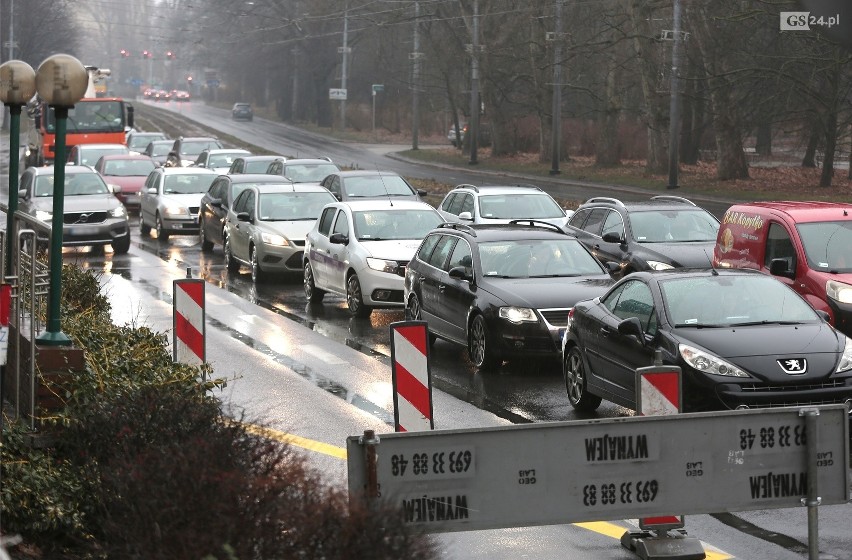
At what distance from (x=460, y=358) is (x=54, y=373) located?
803 cm

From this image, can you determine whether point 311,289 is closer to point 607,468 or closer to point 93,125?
point 607,468

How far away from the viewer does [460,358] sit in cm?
1620

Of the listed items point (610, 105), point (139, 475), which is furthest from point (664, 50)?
point (139, 475)

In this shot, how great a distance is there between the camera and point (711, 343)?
1138 centimetres

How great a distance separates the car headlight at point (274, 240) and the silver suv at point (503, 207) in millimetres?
2924

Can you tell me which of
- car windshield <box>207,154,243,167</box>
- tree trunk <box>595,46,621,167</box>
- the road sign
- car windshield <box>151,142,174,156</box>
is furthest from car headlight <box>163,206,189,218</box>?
tree trunk <box>595,46,621,167</box>

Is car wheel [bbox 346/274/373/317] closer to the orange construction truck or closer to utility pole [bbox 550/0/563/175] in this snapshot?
utility pole [bbox 550/0/563/175]

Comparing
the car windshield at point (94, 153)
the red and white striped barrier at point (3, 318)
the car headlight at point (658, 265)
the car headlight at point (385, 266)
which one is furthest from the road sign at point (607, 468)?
the car windshield at point (94, 153)

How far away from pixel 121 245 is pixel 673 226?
12458 mm

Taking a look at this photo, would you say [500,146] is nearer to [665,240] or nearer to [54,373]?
[665,240]

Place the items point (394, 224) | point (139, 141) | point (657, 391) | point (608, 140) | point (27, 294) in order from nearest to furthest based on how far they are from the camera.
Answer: point (657, 391)
point (27, 294)
point (394, 224)
point (139, 141)
point (608, 140)

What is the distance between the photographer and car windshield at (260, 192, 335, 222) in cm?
2491

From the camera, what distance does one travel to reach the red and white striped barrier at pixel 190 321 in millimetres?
11641

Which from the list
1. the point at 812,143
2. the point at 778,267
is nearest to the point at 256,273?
the point at 778,267
